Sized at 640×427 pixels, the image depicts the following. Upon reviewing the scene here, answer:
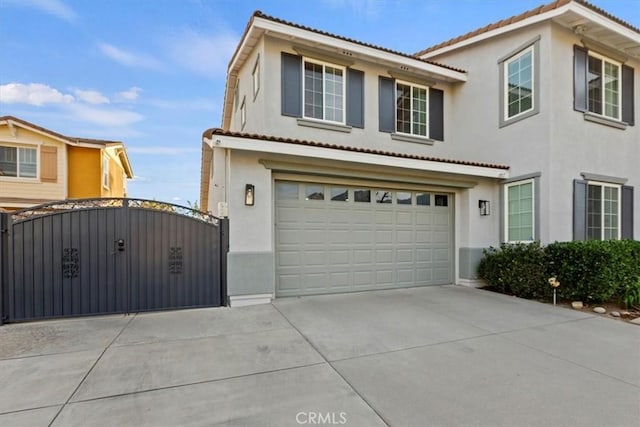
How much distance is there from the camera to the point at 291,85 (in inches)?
306

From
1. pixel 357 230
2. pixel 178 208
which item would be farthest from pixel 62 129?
pixel 357 230

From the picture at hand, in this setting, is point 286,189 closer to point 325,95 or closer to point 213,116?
point 325,95

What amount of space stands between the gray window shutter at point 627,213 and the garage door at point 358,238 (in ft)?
14.9

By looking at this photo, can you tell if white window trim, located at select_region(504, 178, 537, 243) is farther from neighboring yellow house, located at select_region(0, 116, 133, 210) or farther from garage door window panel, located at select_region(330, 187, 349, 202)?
neighboring yellow house, located at select_region(0, 116, 133, 210)

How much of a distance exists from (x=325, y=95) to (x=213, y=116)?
12671 millimetres

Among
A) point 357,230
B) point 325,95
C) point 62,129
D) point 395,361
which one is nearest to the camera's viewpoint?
point 395,361

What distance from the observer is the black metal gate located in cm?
499

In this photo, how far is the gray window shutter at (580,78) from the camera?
7.70 m

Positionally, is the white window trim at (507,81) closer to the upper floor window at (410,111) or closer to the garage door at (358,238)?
the upper floor window at (410,111)

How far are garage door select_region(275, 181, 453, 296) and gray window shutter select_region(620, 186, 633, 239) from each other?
179 inches

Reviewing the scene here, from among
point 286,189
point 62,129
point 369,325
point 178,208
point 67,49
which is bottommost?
point 369,325

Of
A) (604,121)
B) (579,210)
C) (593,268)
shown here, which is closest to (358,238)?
(593,268)

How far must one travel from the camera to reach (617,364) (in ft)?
11.8

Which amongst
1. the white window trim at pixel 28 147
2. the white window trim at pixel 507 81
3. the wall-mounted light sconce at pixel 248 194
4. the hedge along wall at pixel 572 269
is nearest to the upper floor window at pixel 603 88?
the white window trim at pixel 507 81
